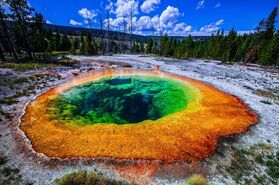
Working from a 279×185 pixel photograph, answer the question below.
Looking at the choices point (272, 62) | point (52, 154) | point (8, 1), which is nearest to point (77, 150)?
point (52, 154)

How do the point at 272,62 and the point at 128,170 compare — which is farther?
the point at 272,62

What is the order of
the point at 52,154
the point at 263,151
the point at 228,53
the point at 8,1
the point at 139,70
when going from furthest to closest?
1. the point at 228,53
2. the point at 139,70
3. the point at 8,1
4. the point at 263,151
5. the point at 52,154

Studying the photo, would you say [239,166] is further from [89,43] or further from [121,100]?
[89,43]

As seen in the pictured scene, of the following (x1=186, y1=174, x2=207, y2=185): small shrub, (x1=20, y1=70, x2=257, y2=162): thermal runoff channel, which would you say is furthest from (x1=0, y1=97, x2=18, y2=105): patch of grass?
(x1=186, y1=174, x2=207, y2=185): small shrub

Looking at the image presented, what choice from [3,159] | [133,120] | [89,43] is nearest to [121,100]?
[133,120]

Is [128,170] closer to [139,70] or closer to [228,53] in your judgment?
[139,70]
